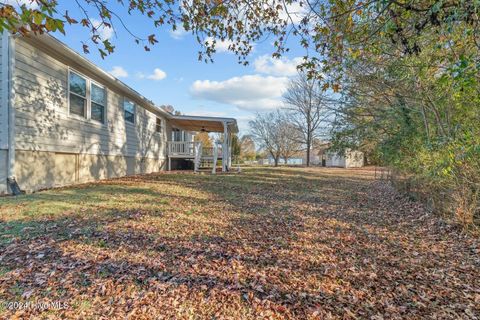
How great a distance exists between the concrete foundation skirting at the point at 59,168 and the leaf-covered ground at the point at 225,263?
40.3 inches

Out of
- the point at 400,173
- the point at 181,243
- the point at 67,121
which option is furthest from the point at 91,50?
the point at 400,173

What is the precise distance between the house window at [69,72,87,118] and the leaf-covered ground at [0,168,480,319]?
11.0 feet

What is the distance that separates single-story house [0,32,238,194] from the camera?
5.93 metres

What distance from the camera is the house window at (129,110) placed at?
1133 centimetres

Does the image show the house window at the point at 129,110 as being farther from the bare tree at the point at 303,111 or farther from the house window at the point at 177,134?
the bare tree at the point at 303,111

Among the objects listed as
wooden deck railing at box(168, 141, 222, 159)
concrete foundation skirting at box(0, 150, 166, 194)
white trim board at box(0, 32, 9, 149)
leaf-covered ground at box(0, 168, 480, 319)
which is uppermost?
white trim board at box(0, 32, 9, 149)

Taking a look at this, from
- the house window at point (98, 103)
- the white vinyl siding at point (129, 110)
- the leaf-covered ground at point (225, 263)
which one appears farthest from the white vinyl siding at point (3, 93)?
the white vinyl siding at point (129, 110)

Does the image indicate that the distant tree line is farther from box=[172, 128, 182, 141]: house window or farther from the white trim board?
the white trim board

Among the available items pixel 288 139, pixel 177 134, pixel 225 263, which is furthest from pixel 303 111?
pixel 225 263

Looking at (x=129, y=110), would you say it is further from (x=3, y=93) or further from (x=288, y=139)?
(x=288, y=139)

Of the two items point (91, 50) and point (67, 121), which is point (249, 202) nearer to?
point (91, 50)

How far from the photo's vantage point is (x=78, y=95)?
323 inches

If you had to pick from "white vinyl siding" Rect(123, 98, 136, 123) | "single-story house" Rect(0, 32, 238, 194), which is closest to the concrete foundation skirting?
"single-story house" Rect(0, 32, 238, 194)

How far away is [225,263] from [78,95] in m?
7.46
